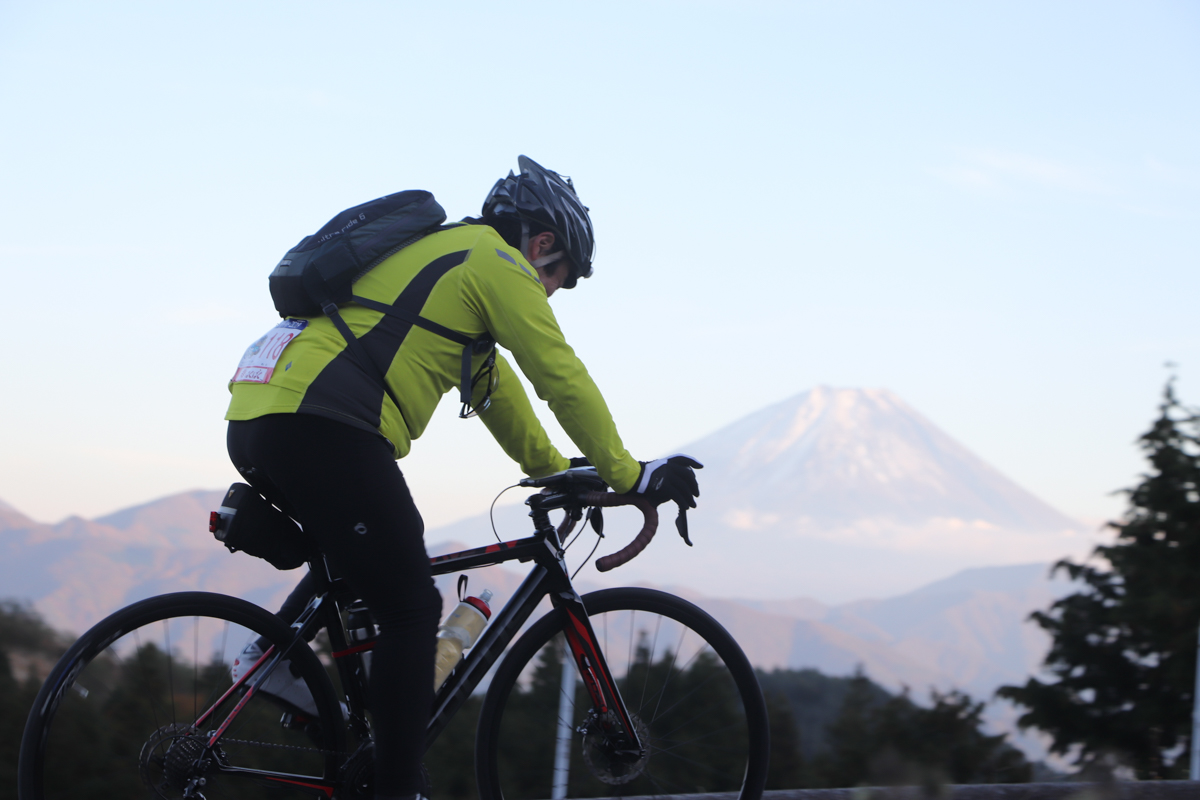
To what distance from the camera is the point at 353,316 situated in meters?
2.23

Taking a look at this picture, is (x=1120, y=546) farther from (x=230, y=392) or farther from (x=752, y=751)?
(x=230, y=392)

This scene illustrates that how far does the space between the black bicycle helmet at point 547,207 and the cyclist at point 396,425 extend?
25 centimetres

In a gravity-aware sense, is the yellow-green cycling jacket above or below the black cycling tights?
above

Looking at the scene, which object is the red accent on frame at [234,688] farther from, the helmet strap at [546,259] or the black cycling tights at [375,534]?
the helmet strap at [546,259]

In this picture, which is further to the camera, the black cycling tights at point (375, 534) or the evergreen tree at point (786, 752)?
the evergreen tree at point (786, 752)

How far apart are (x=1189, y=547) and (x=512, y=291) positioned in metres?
5.99

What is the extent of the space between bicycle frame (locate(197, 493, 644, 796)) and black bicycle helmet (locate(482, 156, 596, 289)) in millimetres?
687

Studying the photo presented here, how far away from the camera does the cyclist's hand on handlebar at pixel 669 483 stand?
2385 millimetres

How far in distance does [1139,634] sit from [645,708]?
4984 millimetres

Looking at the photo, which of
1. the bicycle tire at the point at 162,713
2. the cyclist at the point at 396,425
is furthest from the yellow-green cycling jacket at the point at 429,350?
the bicycle tire at the point at 162,713

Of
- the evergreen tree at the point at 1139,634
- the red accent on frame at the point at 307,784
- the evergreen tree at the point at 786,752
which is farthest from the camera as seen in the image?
the evergreen tree at the point at 1139,634

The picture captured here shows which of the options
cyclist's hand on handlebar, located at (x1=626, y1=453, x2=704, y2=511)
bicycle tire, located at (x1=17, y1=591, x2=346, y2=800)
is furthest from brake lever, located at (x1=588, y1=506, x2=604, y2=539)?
bicycle tire, located at (x1=17, y1=591, x2=346, y2=800)

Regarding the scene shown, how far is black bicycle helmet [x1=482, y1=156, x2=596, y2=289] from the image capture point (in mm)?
2559

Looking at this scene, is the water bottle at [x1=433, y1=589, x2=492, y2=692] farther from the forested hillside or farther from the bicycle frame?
the forested hillside
